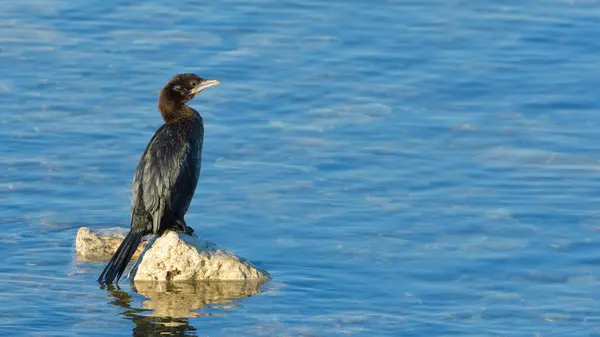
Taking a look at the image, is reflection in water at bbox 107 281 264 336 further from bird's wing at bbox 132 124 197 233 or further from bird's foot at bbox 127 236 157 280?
bird's wing at bbox 132 124 197 233

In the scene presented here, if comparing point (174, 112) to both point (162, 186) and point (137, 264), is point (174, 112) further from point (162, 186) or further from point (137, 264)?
point (137, 264)

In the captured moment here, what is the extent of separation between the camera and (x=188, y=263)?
10.4 metres

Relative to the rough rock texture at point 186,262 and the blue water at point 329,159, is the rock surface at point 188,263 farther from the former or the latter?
the blue water at point 329,159

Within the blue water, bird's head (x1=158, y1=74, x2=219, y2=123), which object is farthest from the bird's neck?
the blue water

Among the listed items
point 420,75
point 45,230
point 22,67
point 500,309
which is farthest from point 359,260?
point 22,67

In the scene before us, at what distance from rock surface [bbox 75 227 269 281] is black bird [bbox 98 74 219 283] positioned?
A: 180 mm

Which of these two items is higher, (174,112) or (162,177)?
(174,112)

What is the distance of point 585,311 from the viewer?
1027 centimetres

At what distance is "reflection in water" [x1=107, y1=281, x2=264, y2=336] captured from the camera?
9.45 metres

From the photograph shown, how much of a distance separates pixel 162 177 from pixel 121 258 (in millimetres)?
740

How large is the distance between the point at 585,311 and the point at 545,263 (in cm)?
107

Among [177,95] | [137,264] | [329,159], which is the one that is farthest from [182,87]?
[329,159]

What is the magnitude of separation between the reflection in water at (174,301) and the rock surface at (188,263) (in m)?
0.06

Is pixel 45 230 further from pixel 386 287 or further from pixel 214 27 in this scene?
pixel 214 27
